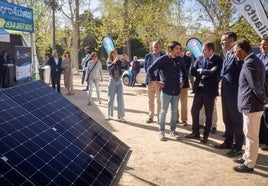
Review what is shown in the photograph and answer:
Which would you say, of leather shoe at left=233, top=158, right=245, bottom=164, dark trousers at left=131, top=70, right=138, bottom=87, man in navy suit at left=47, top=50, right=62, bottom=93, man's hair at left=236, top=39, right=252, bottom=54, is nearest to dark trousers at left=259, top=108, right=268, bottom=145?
leather shoe at left=233, top=158, right=245, bottom=164

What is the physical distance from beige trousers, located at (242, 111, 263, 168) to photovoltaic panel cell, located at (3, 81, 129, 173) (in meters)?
1.90

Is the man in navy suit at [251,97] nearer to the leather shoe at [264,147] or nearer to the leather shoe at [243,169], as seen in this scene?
the leather shoe at [243,169]

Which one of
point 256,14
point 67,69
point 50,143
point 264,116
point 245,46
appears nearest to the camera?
point 50,143

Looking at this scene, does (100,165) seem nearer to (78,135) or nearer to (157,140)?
(78,135)


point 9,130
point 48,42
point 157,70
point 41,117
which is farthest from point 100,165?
point 48,42

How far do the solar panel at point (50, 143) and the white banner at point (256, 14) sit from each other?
5622 millimetres

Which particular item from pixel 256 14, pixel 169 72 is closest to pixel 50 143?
pixel 169 72

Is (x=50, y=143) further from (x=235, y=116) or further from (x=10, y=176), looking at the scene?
(x=235, y=116)

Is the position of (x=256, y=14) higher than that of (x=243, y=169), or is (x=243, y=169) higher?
(x=256, y=14)

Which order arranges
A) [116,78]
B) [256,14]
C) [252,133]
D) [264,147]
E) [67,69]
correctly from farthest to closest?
[67,69], [256,14], [116,78], [264,147], [252,133]

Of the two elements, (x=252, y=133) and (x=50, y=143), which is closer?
(x=50, y=143)

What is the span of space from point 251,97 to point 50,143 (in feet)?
9.70

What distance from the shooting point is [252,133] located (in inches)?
195

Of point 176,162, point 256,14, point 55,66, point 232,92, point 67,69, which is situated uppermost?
point 256,14
